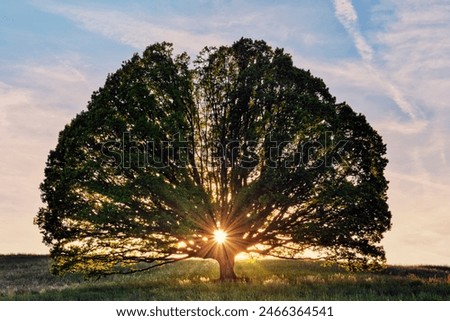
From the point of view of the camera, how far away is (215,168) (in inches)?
1006

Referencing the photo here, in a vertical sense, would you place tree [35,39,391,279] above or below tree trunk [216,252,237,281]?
above

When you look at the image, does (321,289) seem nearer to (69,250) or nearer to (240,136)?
(240,136)

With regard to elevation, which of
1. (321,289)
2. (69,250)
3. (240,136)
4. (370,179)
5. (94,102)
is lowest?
(321,289)

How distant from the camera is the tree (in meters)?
23.7

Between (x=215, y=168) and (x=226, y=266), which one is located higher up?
(x=215, y=168)

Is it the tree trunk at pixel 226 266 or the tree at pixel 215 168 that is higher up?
the tree at pixel 215 168

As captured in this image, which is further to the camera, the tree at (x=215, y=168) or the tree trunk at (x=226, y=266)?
the tree trunk at (x=226, y=266)

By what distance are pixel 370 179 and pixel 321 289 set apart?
7.03 meters

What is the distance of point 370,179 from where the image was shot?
84.5 ft

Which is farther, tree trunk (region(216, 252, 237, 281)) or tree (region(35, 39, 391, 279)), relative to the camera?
tree trunk (region(216, 252, 237, 281))

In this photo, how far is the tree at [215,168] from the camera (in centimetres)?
2367
